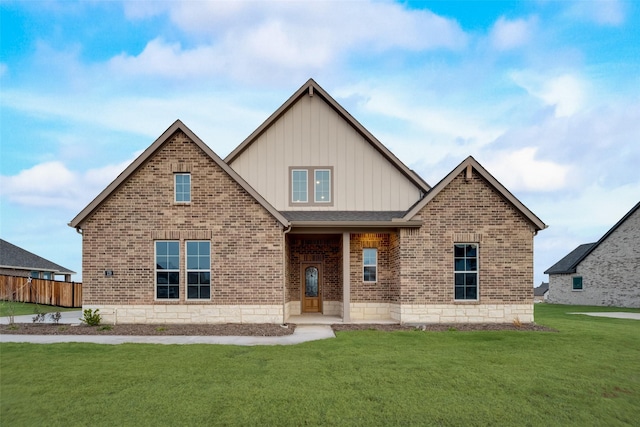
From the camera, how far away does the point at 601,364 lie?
32.3ft

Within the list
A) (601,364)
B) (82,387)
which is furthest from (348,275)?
(82,387)

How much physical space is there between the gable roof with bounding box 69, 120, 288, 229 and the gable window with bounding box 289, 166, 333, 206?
273 cm

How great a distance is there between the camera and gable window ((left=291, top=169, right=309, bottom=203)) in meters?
18.3

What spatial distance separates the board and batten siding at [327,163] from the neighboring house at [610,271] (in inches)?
769

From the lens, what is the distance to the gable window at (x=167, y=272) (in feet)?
51.8

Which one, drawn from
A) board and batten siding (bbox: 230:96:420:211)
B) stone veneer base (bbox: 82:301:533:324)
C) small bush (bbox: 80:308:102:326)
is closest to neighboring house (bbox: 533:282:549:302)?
stone veneer base (bbox: 82:301:533:324)

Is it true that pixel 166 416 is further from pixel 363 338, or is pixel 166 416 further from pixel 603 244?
pixel 603 244

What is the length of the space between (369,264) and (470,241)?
12.7 ft

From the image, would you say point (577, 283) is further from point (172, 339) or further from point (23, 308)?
point (23, 308)

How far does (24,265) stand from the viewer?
34.1 meters

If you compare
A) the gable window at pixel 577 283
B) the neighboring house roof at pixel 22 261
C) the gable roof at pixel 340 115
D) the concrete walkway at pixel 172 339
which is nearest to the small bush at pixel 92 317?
the concrete walkway at pixel 172 339

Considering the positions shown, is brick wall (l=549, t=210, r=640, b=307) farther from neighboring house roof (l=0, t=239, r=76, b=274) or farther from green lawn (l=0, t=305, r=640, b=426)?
neighboring house roof (l=0, t=239, r=76, b=274)

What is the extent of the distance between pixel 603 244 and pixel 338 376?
30128mm

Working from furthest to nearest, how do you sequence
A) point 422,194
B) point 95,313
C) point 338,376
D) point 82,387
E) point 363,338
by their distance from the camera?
point 422,194, point 95,313, point 363,338, point 338,376, point 82,387
